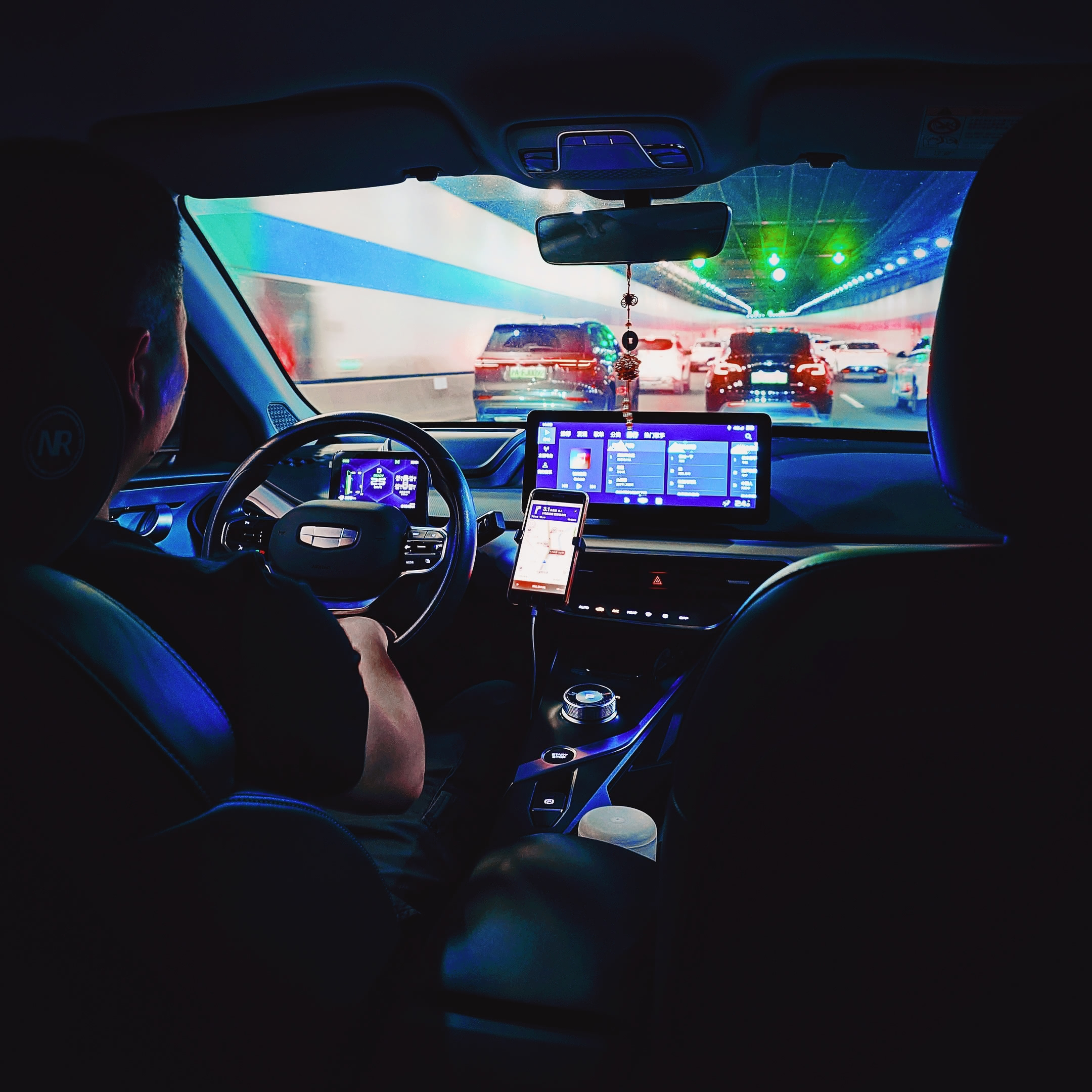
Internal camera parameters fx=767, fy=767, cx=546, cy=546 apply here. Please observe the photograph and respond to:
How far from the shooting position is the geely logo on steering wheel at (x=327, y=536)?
82.4 inches

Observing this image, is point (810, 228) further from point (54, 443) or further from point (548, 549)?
point (54, 443)

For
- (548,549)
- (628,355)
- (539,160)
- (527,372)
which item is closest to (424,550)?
(548,549)

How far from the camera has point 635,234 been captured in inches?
106

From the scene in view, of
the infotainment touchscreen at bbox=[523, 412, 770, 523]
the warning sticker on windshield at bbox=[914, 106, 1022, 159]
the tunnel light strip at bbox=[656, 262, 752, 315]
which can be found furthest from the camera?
the tunnel light strip at bbox=[656, 262, 752, 315]

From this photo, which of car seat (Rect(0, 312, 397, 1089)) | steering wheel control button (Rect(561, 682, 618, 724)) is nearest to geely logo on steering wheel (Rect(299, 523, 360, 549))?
steering wheel control button (Rect(561, 682, 618, 724))

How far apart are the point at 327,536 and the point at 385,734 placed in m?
0.87

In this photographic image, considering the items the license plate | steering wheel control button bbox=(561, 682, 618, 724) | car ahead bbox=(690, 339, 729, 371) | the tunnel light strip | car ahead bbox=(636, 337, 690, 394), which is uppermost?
the tunnel light strip

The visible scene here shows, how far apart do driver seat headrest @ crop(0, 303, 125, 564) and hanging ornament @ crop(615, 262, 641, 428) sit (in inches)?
78.5

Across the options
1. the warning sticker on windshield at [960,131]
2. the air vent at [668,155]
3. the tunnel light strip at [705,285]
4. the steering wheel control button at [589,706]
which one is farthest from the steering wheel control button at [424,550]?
the tunnel light strip at [705,285]

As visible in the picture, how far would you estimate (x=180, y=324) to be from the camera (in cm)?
113

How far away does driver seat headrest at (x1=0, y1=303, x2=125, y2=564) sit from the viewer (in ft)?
2.36

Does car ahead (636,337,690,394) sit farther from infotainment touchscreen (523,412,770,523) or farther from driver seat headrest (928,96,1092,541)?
driver seat headrest (928,96,1092,541)

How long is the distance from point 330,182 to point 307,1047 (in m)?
2.86

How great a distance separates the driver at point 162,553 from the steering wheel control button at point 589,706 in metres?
1.30
